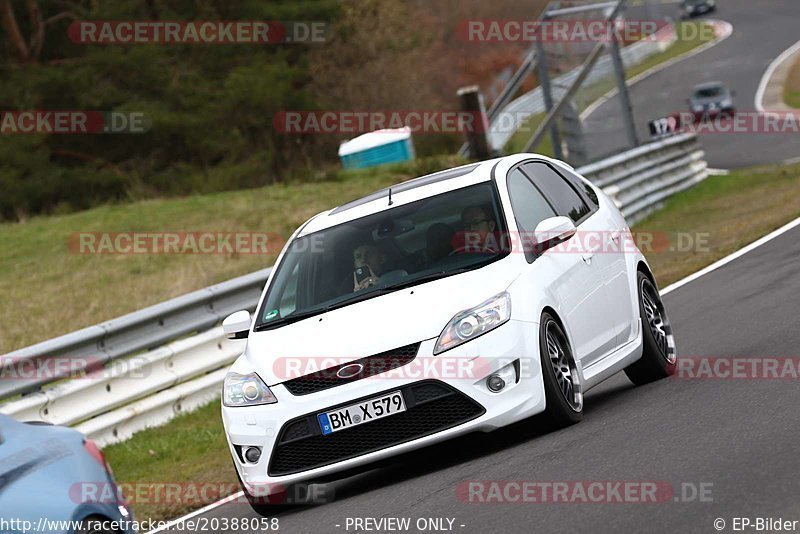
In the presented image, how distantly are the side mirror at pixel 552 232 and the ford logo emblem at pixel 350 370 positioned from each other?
4.82 ft

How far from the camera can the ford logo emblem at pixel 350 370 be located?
324 inches

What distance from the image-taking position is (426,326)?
832 cm

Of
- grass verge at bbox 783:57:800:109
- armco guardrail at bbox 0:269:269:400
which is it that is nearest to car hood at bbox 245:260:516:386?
armco guardrail at bbox 0:269:269:400

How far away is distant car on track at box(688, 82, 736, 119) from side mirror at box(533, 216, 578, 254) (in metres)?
46.6

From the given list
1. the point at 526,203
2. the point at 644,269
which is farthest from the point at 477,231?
the point at 644,269

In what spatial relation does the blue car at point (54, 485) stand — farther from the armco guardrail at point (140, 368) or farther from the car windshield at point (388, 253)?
the armco guardrail at point (140, 368)

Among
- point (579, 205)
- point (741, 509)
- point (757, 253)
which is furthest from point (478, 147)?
point (741, 509)

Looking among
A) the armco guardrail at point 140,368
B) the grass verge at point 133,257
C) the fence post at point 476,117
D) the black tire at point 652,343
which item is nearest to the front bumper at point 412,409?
the black tire at point 652,343

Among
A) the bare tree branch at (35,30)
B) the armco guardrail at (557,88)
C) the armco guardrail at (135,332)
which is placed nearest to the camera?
the armco guardrail at (135,332)

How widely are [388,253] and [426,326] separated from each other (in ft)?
3.62

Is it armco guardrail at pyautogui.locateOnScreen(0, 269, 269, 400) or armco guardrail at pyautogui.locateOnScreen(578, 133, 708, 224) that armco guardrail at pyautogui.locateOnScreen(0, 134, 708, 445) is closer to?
armco guardrail at pyautogui.locateOnScreen(0, 269, 269, 400)

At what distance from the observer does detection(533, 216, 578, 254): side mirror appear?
9.06 meters

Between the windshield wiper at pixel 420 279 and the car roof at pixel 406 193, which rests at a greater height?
the car roof at pixel 406 193

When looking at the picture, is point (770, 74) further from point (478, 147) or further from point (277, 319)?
point (277, 319)
